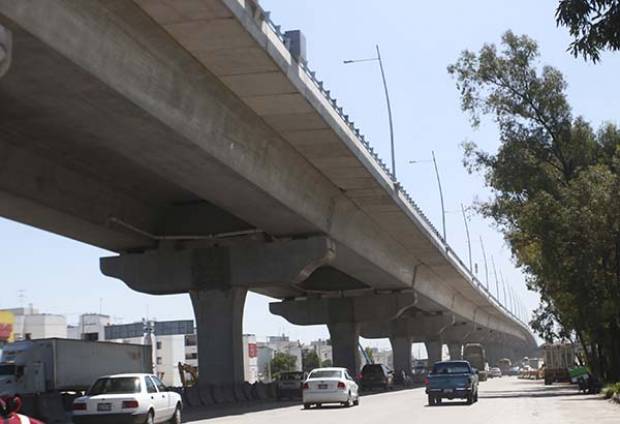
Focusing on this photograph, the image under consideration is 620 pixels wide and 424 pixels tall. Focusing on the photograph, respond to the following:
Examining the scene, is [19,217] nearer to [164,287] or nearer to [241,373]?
[164,287]

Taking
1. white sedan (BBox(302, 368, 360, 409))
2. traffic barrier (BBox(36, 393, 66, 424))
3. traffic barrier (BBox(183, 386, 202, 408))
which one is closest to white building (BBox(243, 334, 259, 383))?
traffic barrier (BBox(183, 386, 202, 408))

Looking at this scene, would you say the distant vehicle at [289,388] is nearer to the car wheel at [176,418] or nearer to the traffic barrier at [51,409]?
the traffic barrier at [51,409]

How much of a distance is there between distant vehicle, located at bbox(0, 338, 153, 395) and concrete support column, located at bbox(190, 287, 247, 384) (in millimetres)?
4834

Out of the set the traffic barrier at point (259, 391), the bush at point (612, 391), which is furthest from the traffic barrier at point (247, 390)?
the bush at point (612, 391)

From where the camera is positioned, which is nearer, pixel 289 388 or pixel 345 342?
pixel 289 388

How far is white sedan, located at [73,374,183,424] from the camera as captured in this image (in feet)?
75.4

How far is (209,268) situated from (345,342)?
26.5 meters

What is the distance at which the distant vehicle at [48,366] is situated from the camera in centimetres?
3531

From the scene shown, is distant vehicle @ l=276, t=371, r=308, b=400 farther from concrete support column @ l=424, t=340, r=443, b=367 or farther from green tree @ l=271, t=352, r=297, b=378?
green tree @ l=271, t=352, r=297, b=378

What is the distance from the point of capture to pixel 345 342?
67438 mm

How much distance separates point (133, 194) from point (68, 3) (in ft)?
66.4

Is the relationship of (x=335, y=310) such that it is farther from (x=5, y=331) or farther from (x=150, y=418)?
(x=150, y=418)

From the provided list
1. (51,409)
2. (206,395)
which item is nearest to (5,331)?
(206,395)

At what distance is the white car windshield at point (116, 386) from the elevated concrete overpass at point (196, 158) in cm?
601
